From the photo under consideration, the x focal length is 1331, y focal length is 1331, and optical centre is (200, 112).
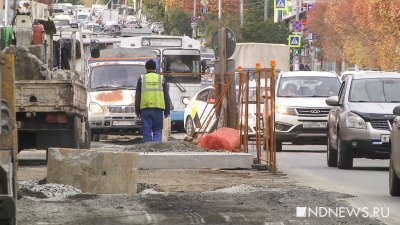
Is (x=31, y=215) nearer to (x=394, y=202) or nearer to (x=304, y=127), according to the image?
(x=394, y=202)

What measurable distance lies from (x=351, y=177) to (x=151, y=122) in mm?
4950

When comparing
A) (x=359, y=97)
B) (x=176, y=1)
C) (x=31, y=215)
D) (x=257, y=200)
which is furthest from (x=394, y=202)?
(x=176, y=1)

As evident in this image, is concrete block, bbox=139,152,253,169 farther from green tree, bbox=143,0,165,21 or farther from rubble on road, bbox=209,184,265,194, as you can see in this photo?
green tree, bbox=143,0,165,21

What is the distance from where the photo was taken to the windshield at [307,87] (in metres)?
29.3

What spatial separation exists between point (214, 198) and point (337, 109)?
854 centimetres

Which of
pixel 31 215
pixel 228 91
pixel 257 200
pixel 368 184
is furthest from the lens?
pixel 228 91

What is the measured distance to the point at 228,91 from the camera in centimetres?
2442

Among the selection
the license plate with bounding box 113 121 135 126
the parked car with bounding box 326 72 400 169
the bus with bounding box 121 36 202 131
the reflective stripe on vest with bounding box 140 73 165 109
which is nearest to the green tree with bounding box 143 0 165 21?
the bus with bounding box 121 36 202 131

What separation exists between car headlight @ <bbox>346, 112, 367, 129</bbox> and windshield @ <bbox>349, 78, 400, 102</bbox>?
25.7 inches

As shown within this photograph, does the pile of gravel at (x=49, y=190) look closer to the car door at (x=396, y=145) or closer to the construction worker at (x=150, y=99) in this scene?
the car door at (x=396, y=145)

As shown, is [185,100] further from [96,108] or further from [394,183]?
[394,183]

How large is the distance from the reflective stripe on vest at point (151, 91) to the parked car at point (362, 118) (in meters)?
3.06

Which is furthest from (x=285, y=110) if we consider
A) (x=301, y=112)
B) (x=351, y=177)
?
(x=351, y=177)

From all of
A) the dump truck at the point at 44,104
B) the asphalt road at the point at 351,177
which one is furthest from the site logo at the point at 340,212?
the dump truck at the point at 44,104
